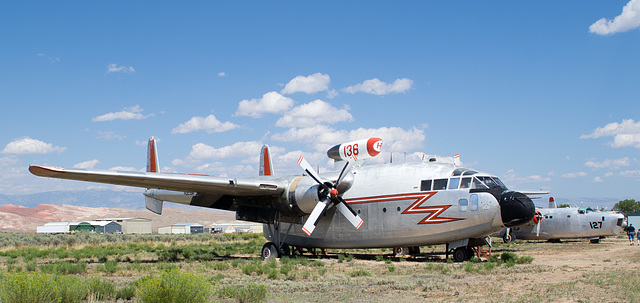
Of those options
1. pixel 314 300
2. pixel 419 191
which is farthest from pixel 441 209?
pixel 314 300

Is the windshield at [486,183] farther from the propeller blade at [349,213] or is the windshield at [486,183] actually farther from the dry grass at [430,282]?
the propeller blade at [349,213]

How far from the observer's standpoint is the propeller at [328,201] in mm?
20433

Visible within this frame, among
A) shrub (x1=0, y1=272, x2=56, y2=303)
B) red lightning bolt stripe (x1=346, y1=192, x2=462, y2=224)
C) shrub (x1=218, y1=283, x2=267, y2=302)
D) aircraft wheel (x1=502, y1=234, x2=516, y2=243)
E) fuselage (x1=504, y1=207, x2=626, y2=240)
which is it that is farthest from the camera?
aircraft wheel (x1=502, y1=234, x2=516, y2=243)

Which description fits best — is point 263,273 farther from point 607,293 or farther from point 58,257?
point 58,257

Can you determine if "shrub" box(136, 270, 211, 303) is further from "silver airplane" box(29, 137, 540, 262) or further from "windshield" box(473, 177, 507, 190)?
"windshield" box(473, 177, 507, 190)

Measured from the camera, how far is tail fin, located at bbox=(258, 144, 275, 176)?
105 feet

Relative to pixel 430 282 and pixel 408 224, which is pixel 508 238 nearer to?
pixel 408 224

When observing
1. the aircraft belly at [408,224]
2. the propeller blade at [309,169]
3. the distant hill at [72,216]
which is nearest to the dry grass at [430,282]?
the aircraft belly at [408,224]

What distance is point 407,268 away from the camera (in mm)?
18031

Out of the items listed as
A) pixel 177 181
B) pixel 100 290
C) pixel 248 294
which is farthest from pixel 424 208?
pixel 100 290

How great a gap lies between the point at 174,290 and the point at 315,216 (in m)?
11.9

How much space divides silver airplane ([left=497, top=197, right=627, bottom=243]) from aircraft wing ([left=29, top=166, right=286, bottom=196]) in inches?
923

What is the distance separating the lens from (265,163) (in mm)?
31984

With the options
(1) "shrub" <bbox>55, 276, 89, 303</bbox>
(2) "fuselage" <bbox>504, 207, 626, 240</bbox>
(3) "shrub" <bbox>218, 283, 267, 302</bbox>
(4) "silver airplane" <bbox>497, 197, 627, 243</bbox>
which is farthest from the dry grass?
(2) "fuselage" <bbox>504, 207, 626, 240</bbox>
